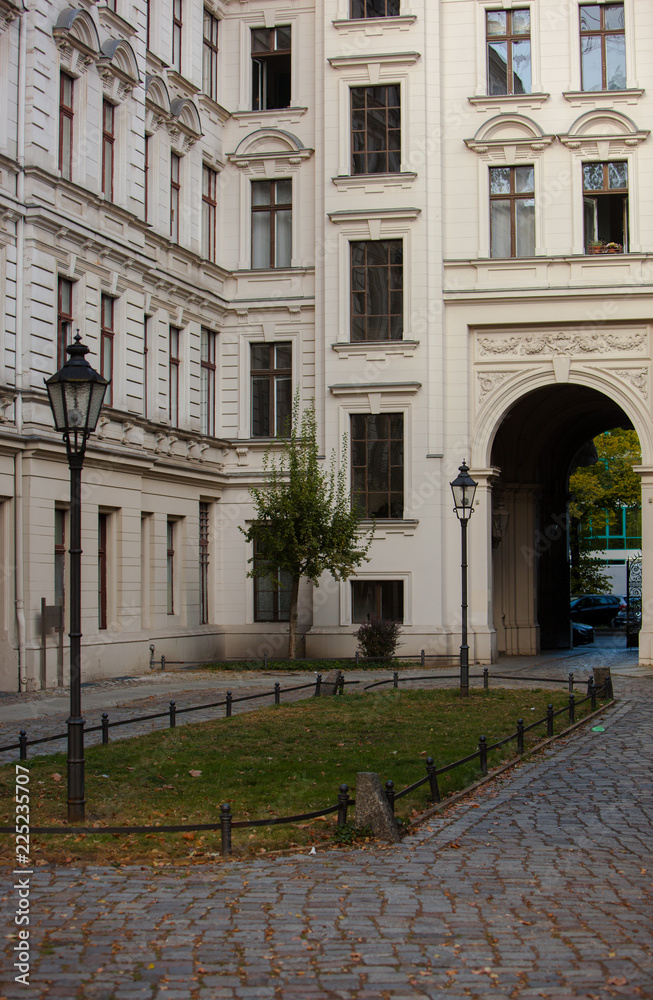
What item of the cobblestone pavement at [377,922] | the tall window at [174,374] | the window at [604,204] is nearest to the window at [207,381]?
the tall window at [174,374]

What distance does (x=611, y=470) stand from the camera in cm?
5278

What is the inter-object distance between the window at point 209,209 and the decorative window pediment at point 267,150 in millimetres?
923

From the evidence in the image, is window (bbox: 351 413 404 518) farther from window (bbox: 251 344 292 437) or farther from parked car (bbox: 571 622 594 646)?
parked car (bbox: 571 622 594 646)

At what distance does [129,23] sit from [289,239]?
306 inches

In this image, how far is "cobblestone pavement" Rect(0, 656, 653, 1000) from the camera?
6520 millimetres

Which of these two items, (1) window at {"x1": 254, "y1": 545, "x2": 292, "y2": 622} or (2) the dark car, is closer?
(1) window at {"x1": 254, "y1": 545, "x2": 292, "y2": 622}

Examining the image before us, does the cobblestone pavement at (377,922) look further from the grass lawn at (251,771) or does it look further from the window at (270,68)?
the window at (270,68)

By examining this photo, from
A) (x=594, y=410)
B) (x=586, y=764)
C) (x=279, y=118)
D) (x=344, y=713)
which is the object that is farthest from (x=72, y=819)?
(x=594, y=410)

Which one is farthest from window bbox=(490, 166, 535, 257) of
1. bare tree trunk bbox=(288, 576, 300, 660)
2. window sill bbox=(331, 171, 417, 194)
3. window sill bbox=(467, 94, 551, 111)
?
bare tree trunk bbox=(288, 576, 300, 660)

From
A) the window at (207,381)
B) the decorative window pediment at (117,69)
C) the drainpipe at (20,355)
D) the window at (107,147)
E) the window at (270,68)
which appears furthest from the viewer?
the window at (270,68)

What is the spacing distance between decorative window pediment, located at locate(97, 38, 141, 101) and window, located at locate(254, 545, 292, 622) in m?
12.4

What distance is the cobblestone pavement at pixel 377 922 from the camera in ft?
21.4

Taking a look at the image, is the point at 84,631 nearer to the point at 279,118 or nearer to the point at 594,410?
the point at 279,118

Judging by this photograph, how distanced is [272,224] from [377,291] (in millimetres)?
3898
